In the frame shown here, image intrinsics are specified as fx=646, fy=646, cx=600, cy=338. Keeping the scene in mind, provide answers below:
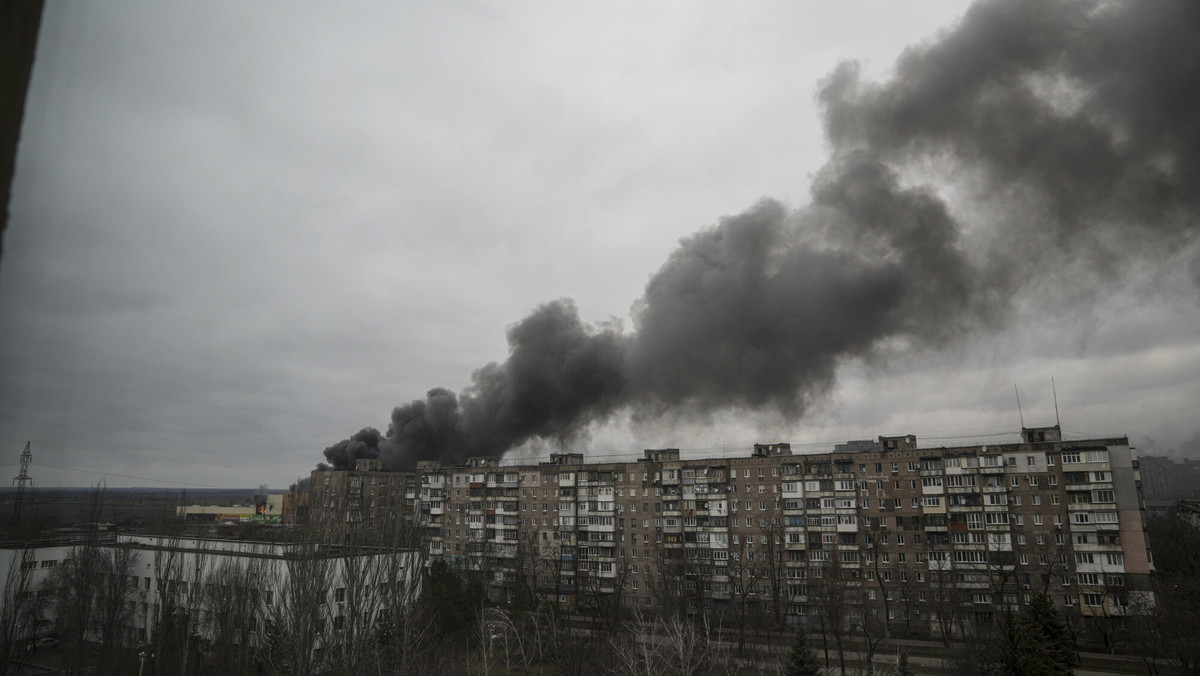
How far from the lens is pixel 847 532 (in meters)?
40.3

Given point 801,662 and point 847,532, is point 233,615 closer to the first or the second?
point 801,662

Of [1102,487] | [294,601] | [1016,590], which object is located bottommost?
[1016,590]

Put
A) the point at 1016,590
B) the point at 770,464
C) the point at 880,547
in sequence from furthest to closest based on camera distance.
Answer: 1. the point at 770,464
2. the point at 880,547
3. the point at 1016,590

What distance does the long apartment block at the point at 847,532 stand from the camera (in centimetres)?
3559

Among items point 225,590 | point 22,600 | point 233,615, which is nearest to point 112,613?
point 225,590

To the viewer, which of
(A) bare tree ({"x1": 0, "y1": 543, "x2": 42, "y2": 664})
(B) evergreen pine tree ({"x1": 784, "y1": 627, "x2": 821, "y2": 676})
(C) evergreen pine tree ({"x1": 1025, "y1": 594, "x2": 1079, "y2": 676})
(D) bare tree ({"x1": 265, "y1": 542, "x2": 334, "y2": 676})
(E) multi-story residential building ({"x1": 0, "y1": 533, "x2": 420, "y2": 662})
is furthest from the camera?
(C) evergreen pine tree ({"x1": 1025, "y1": 594, "x2": 1079, "y2": 676})

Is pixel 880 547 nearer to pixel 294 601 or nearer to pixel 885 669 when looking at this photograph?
pixel 885 669

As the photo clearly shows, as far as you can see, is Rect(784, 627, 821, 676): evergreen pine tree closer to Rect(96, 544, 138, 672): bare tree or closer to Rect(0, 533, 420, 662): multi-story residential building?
Rect(0, 533, 420, 662): multi-story residential building

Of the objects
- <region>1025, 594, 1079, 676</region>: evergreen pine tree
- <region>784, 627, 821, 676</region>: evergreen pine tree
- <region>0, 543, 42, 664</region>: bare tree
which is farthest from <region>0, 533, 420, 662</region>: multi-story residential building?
<region>1025, 594, 1079, 676</region>: evergreen pine tree

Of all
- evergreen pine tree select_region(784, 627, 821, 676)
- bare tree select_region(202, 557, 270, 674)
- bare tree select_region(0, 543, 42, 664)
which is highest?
bare tree select_region(0, 543, 42, 664)

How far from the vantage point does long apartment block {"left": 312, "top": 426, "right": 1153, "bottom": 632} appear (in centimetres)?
3559

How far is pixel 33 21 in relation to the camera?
3.85 ft

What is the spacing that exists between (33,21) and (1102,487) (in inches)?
1823

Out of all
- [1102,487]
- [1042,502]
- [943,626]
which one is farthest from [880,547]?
[1102,487]
